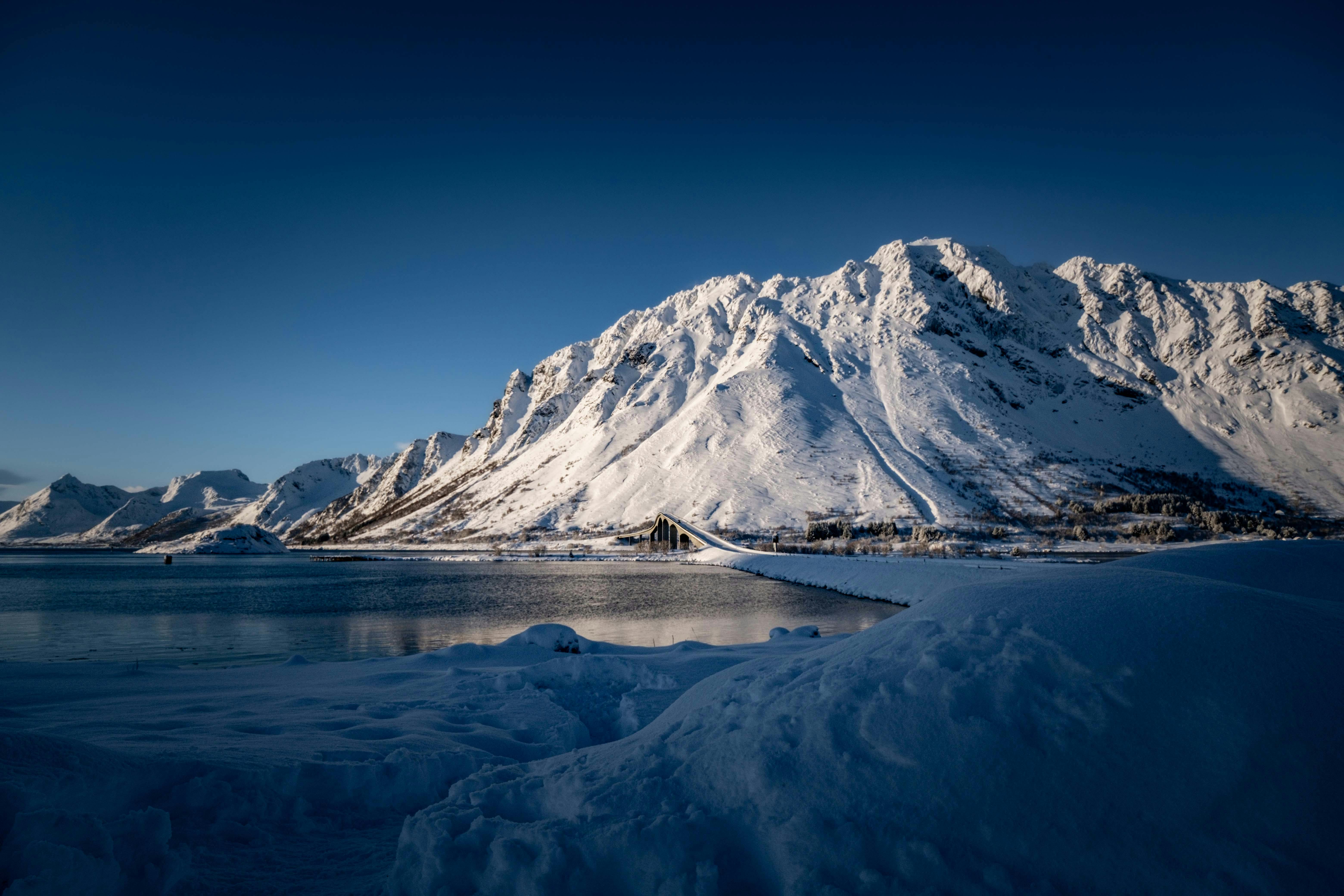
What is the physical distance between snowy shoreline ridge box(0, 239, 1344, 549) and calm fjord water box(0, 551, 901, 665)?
4342cm

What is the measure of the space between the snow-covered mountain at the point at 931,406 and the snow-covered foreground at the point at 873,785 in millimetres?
79298

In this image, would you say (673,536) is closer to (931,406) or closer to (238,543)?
(931,406)

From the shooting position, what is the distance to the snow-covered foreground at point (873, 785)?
11.0 ft

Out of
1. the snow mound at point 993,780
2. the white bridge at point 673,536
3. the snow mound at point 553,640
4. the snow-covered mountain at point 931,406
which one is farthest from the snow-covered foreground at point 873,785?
the snow-covered mountain at point 931,406

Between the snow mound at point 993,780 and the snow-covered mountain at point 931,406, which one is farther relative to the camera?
the snow-covered mountain at point 931,406

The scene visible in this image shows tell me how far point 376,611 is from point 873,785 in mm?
30709

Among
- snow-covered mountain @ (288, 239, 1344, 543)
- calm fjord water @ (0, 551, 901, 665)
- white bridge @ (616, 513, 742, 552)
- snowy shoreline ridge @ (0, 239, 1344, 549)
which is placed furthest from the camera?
snow-covered mountain @ (288, 239, 1344, 543)

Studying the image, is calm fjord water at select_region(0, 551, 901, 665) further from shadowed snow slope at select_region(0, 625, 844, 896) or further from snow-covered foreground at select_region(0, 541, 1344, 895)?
snow-covered foreground at select_region(0, 541, 1344, 895)

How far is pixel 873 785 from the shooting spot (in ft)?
12.7

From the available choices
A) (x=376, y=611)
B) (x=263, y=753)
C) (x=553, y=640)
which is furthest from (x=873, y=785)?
(x=376, y=611)

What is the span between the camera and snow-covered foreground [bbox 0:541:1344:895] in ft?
11.0

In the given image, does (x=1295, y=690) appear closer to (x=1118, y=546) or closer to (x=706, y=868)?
(x=706, y=868)

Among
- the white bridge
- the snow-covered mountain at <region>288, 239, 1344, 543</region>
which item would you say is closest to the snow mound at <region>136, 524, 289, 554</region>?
the snow-covered mountain at <region>288, 239, 1344, 543</region>

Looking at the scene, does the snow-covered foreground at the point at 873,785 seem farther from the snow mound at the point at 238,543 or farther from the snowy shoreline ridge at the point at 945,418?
the snow mound at the point at 238,543
